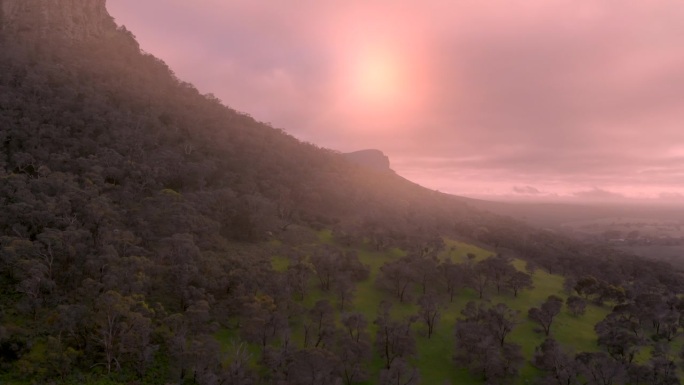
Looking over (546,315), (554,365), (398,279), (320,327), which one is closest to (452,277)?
(398,279)

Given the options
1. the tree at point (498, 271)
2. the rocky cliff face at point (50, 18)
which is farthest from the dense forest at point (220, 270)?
the rocky cliff face at point (50, 18)

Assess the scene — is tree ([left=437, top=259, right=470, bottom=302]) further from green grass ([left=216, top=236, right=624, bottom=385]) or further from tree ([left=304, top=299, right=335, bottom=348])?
tree ([left=304, top=299, right=335, bottom=348])

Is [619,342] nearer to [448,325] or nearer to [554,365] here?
[554,365]

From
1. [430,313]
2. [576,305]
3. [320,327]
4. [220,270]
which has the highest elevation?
[220,270]

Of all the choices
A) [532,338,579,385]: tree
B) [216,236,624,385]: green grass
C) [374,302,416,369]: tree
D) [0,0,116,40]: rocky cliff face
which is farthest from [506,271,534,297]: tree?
[0,0,116,40]: rocky cliff face

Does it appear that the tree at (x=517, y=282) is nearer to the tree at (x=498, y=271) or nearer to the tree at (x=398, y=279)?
the tree at (x=498, y=271)

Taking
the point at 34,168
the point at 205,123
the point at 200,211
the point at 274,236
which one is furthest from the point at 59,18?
the point at 274,236
